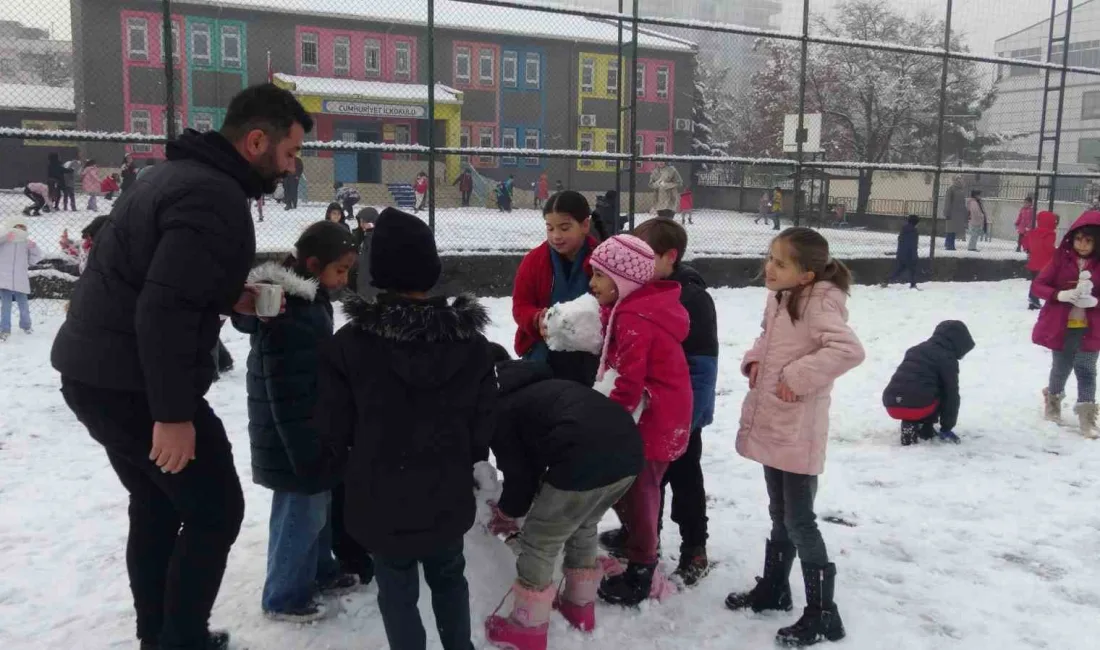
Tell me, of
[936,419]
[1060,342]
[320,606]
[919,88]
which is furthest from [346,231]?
[919,88]

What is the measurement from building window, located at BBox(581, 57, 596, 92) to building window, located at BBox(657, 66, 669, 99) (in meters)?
1.85

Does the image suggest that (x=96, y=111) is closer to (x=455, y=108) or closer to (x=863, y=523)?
(x=455, y=108)

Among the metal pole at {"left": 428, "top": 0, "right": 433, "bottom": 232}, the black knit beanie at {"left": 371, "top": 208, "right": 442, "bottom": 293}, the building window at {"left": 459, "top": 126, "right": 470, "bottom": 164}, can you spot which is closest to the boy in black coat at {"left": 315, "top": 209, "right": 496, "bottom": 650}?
the black knit beanie at {"left": 371, "top": 208, "right": 442, "bottom": 293}

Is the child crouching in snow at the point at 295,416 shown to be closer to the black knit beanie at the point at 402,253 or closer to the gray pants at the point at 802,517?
the black knit beanie at the point at 402,253

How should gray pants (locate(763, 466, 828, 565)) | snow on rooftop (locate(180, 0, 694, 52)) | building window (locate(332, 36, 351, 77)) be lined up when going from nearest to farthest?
gray pants (locate(763, 466, 828, 565)) < snow on rooftop (locate(180, 0, 694, 52)) < building window (locate(332, 36, 351, 77))

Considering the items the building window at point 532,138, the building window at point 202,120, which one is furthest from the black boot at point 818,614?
the building window at point 532,138

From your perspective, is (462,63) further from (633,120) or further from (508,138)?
(633,120)

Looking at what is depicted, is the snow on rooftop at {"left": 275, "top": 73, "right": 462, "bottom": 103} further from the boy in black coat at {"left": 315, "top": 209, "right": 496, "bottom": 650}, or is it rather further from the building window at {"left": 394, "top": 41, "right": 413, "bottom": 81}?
the boy in black coat at {"left": 315, "top": 209, "right": 496, "bottom": 650}

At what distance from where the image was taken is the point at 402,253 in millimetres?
2445

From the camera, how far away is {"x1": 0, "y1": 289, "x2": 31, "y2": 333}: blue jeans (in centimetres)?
800

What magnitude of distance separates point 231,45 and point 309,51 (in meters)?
1.94

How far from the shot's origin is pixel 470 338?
2.47 m

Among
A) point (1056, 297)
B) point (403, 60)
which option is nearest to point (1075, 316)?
point (1056, 297)

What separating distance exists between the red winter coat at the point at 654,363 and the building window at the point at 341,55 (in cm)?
1178
